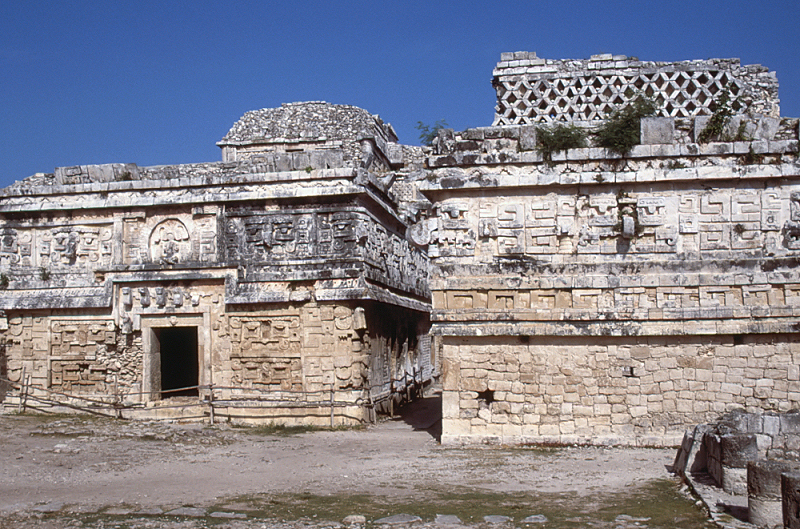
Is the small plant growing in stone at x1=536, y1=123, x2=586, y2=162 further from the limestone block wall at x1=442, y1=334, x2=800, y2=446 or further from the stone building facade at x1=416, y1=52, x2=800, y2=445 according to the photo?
the limestone block wall at x1=442, y1=334, x2=800, y2=446

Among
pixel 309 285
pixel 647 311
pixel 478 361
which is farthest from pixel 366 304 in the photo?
pixel 647 311

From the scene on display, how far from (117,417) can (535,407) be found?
7.66 meters

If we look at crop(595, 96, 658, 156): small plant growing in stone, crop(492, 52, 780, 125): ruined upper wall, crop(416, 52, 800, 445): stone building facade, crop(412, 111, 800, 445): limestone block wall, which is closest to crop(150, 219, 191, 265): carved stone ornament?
crop(416, 52, 800, 445): stone building facade

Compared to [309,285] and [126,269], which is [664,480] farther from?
[126,269]

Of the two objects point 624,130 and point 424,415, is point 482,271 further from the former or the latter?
point 424,415

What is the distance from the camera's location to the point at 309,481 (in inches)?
322

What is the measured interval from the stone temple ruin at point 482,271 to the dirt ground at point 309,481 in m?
1.07

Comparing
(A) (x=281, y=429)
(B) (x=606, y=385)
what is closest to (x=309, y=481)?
(A) (x=281, y=429)

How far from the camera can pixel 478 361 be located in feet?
33.8

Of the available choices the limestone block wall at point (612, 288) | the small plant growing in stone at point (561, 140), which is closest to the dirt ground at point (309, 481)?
the limestone block wall at point (612, 288)

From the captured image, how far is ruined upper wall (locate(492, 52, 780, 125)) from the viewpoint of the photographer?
39.7 feet

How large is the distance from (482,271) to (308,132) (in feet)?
38.0

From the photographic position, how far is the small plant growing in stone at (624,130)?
10.2 metres

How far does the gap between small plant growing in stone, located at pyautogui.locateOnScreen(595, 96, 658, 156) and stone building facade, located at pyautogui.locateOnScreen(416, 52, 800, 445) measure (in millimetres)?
116
